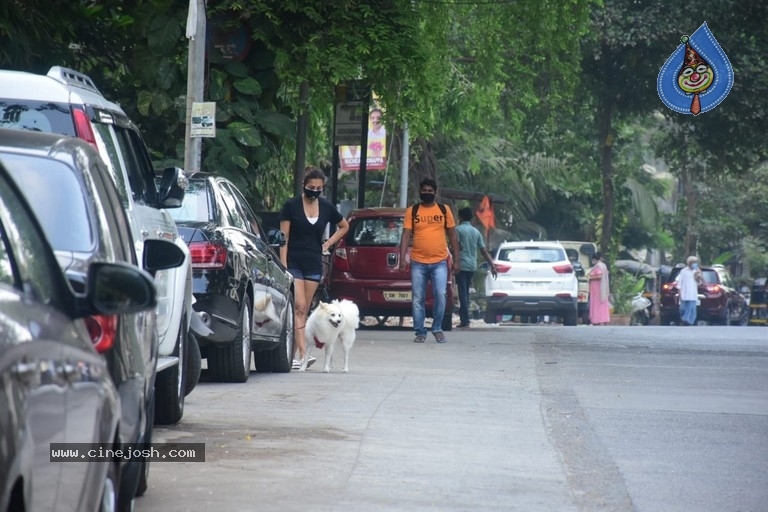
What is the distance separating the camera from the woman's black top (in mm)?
14172

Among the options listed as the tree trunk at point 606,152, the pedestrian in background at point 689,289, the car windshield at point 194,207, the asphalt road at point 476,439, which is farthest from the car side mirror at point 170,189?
the pedestrian in background at point 689,289

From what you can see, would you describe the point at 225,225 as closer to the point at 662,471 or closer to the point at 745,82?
the point at 662,471

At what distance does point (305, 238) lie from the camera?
46.6ft

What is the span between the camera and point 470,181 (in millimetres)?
44188

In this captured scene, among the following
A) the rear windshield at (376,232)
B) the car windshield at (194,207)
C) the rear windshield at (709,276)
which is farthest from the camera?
the rear windshield at (709,276)

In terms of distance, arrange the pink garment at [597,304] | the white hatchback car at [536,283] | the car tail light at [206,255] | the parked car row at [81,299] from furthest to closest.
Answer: the pink garment at [597,304], the white hatchback car at [536,283], the car tail light at [206,255], the parked car row at [81,299]

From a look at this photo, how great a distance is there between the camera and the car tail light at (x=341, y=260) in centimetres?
2170

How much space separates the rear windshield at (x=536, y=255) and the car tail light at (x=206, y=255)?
69.7ft

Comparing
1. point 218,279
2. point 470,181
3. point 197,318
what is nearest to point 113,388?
point 197,318

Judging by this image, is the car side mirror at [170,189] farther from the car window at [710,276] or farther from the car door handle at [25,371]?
the car window at [710,276]

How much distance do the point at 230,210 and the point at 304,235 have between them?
2.31m

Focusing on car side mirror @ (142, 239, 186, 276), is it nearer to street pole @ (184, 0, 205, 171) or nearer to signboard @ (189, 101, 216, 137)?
signboard @ (189, 101, 216, 137)

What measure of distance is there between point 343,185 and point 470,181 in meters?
4.65

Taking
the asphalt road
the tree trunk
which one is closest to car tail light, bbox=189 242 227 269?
the asphalt road
